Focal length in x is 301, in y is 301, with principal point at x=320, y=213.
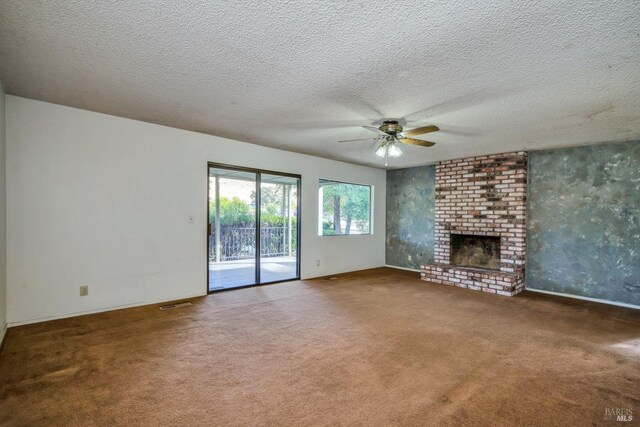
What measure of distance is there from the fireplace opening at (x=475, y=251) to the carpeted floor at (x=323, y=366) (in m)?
1.60

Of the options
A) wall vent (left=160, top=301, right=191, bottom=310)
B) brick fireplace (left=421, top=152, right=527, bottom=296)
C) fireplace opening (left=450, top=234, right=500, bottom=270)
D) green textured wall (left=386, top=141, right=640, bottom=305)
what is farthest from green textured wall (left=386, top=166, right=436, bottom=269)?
wall vent (left=160, top=301, right=191, bottom=310)

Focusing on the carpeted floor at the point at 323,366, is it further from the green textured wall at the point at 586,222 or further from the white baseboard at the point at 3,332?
the green textured wall at the point at 586,222

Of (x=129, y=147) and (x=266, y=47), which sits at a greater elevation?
(x=266, y=47)

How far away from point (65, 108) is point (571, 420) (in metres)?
5.28

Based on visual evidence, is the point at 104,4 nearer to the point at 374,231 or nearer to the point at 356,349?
the point at 356,349

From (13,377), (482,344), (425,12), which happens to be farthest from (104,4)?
(482,344)

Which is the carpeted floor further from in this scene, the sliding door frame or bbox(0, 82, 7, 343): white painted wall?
the sliding door frame

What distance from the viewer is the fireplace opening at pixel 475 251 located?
18.2ft

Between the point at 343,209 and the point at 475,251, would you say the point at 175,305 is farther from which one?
the point at 475,251

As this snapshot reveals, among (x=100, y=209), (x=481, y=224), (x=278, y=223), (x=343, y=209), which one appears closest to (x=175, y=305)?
(x=100, y=209)

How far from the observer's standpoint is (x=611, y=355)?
2.71 metres

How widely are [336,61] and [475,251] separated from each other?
492 cm

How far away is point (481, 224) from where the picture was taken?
5547 mm

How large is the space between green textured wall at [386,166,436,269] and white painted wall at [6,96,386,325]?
3.80 m
